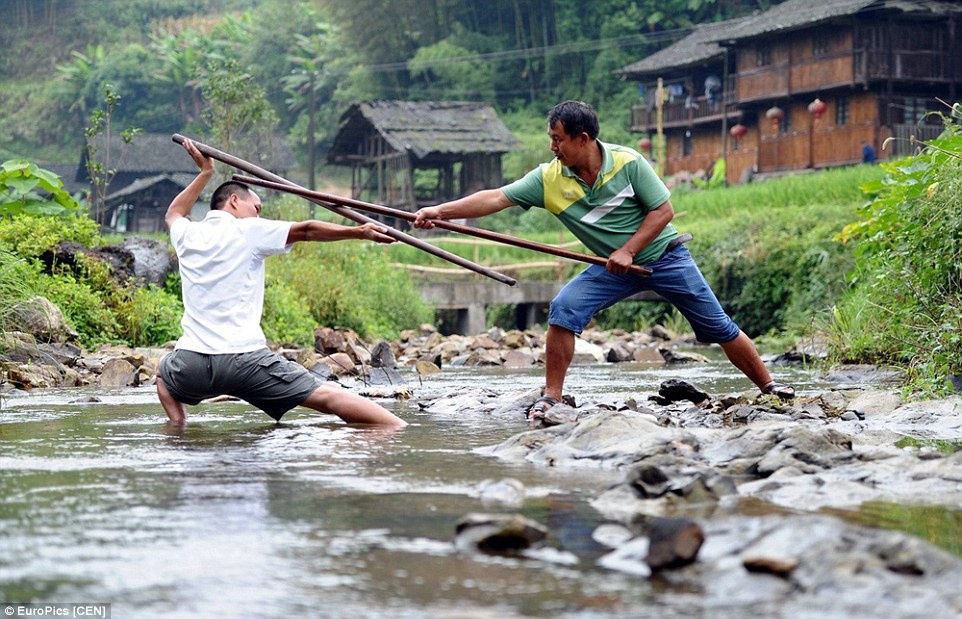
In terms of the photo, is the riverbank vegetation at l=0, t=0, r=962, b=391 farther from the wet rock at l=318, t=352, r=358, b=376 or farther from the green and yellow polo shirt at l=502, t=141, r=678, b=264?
the wet rock at l=318, t=352, r=358, b=376

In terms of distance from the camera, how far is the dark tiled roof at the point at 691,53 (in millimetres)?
41438

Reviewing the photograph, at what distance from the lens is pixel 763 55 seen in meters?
38.6

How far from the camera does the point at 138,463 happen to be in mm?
5031

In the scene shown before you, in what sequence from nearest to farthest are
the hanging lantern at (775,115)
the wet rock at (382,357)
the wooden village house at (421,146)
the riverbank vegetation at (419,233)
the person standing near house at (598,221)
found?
the person standing near house at (598,221) → the riverbank vegetation at (419,233) → the wet rock at (382,357) → the hanging lantern at (775,115) → the wooden village house at (421,146)

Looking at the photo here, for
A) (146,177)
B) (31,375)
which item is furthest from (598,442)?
(146,177)

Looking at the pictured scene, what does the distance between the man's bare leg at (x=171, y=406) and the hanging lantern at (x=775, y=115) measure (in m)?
33.1

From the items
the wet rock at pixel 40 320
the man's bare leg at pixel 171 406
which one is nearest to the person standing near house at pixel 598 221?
the man's bare leg at pixel 171 406

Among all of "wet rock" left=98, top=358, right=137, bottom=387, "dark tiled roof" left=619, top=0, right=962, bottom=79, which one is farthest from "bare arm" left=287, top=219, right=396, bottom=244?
"dark tiled roof" left=619, top=0, right=962, bottom=79

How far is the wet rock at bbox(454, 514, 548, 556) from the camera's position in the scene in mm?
3363

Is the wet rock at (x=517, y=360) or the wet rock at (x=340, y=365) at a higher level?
the wet rock at (x=340, y=365)

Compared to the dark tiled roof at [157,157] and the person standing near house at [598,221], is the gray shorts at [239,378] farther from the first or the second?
the dark tiled roof at [157,157]

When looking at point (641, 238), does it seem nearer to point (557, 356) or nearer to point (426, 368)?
point (557, 356)

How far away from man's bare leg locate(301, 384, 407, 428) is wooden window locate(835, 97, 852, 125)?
31.6 meters

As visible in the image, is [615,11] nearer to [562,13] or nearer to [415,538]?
[562,13]
